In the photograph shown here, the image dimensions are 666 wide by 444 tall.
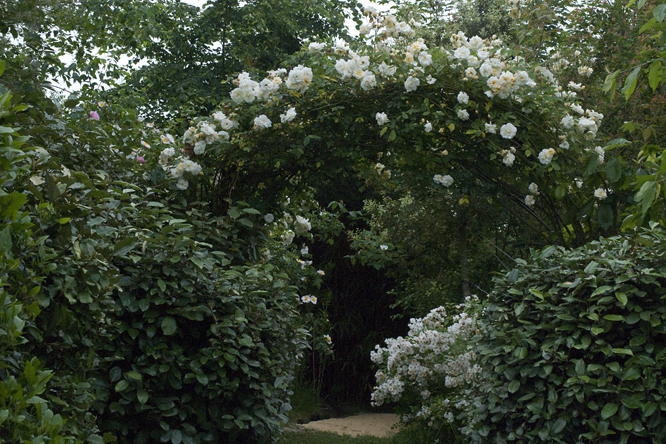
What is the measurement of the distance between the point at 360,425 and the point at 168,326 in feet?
13.4

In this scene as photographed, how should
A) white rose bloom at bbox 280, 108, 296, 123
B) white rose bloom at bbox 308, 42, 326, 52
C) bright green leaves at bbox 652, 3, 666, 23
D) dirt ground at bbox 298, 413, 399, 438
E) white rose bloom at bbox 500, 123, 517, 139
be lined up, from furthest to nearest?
dirt ground at bbox 298, 413, 399, 438 → white rose bloom at bbox 308, 42, 326, 52 → white rose bloom at bbox 280, 108, 296, 123 → white rose bloom at bbox 500, 123, 517, 139 → bright green leaves at bbox 652, 3, 666, 23

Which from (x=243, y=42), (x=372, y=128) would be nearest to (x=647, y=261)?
(x=372, y=128)

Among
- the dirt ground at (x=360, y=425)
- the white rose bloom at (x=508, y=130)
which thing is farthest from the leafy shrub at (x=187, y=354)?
the dirt ground at (x=360, y=425)

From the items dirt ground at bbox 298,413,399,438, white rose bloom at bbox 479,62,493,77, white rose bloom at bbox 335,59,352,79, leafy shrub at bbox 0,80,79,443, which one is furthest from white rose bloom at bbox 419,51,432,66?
dirt ground at bbox 298,413,399,438

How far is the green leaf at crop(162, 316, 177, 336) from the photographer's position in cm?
263

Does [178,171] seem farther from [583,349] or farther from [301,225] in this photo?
[583,349]

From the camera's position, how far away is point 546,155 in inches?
135

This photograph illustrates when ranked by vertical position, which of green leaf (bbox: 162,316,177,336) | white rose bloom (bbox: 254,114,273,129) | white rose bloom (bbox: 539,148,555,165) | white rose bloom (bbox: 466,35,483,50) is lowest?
green leaf (bbox: 162,316,177,336)

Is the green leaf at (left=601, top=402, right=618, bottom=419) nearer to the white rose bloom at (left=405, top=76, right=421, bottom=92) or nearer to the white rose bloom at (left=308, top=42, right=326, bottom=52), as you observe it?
the white rose bloom at (left=405, top=76, right=421, bottom=92)

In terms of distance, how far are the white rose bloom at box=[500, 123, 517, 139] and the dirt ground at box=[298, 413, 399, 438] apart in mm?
3298

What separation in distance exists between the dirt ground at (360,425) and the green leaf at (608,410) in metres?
3.32

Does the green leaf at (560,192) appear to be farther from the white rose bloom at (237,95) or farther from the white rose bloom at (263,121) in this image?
the white rose bloom at (237,95)

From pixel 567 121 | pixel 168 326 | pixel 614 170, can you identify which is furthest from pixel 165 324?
pixel 567 121

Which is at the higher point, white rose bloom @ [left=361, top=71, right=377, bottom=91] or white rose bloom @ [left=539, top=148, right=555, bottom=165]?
white rose bloom @ [left=361, top=71, right=377, bottom=91]
